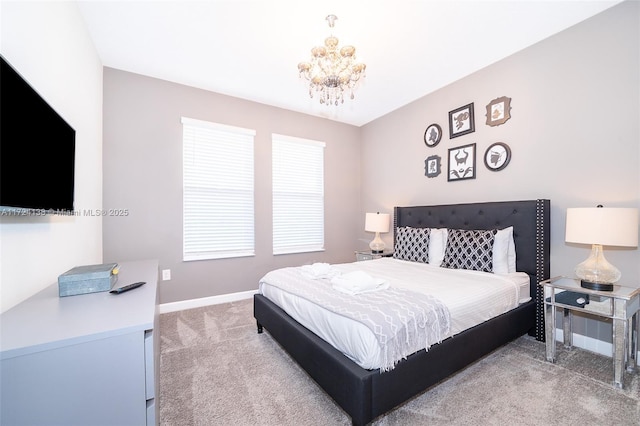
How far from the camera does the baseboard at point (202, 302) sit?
3.07 metres

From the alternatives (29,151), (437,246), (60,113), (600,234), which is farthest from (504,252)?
(60,113)

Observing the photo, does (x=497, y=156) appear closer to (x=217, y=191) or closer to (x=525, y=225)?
(x=525, y=225)

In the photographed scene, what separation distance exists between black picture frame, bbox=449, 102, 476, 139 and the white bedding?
1.64 m

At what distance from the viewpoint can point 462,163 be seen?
10.1 ft

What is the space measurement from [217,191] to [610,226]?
3696 mm

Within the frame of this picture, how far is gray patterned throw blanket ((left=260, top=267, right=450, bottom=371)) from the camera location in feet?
4.44

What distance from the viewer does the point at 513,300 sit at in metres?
2.15

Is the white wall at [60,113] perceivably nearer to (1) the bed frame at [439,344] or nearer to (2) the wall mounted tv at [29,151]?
(2) the wall mounted tv at [29,151]

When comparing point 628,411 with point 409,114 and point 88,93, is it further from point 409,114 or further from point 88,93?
point 88,93

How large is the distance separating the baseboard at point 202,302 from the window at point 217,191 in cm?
53

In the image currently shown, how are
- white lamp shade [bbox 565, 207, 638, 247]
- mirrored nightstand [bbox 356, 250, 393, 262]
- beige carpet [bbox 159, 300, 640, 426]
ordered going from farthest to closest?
mirrored nightstand [bbox 356, 250, 393, 262]
white lamp shade [bbox 565, 207, 638, 247]
beige carpet [bbox 159, 300, 640, 426]

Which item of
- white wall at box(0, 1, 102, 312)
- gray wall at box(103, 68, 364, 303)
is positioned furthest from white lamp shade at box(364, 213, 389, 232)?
white wall at box(0, 1, 102, 312)

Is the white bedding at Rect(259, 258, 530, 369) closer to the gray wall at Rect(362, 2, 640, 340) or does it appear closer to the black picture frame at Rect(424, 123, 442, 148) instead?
the gray wall at Rect(362, 2, 640, 340)

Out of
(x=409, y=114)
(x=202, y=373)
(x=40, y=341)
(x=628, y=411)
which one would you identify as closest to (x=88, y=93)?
(x=40, y=341)
